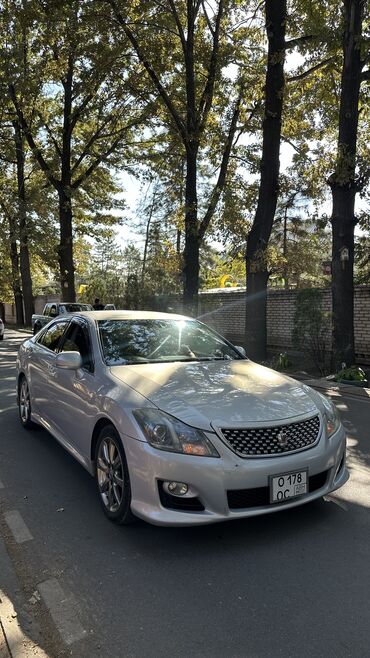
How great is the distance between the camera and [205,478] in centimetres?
324

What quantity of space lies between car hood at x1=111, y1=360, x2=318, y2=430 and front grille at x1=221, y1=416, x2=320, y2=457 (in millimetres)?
59

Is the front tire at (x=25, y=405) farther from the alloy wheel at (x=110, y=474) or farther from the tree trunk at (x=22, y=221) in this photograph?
the tree trunk at (x=22, y=221)

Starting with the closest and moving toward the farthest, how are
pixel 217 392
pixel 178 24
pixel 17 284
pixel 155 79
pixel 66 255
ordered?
pixel 217 392
pixel 178 24
pixel 155 79
pixel 66 255
pixel 17 284

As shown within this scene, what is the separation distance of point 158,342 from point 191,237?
11109 millimetres

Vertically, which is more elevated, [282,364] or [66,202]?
[66,202]

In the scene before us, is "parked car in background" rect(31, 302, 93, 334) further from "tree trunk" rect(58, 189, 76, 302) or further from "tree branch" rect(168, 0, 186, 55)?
"tree branch" rect(168, 0, 186, 55)

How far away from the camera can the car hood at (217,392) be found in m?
3.46

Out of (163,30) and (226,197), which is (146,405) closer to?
(226,197)

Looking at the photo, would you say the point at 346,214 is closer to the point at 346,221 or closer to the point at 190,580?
the point at 346,221

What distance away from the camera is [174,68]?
1600 cm

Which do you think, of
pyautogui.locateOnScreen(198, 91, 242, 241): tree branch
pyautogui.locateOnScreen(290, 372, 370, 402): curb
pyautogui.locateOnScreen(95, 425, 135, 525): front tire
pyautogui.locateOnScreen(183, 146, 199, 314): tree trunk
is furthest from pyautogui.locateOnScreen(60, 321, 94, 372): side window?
pyautogui.locateOnScreen(198, 91, 242, 241): tree branch

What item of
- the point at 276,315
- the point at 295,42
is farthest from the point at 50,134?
the point at 295,42

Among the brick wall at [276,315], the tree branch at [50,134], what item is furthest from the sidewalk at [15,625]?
the tree branch at [50,134]

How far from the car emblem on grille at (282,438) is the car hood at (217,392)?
10 centimetres
